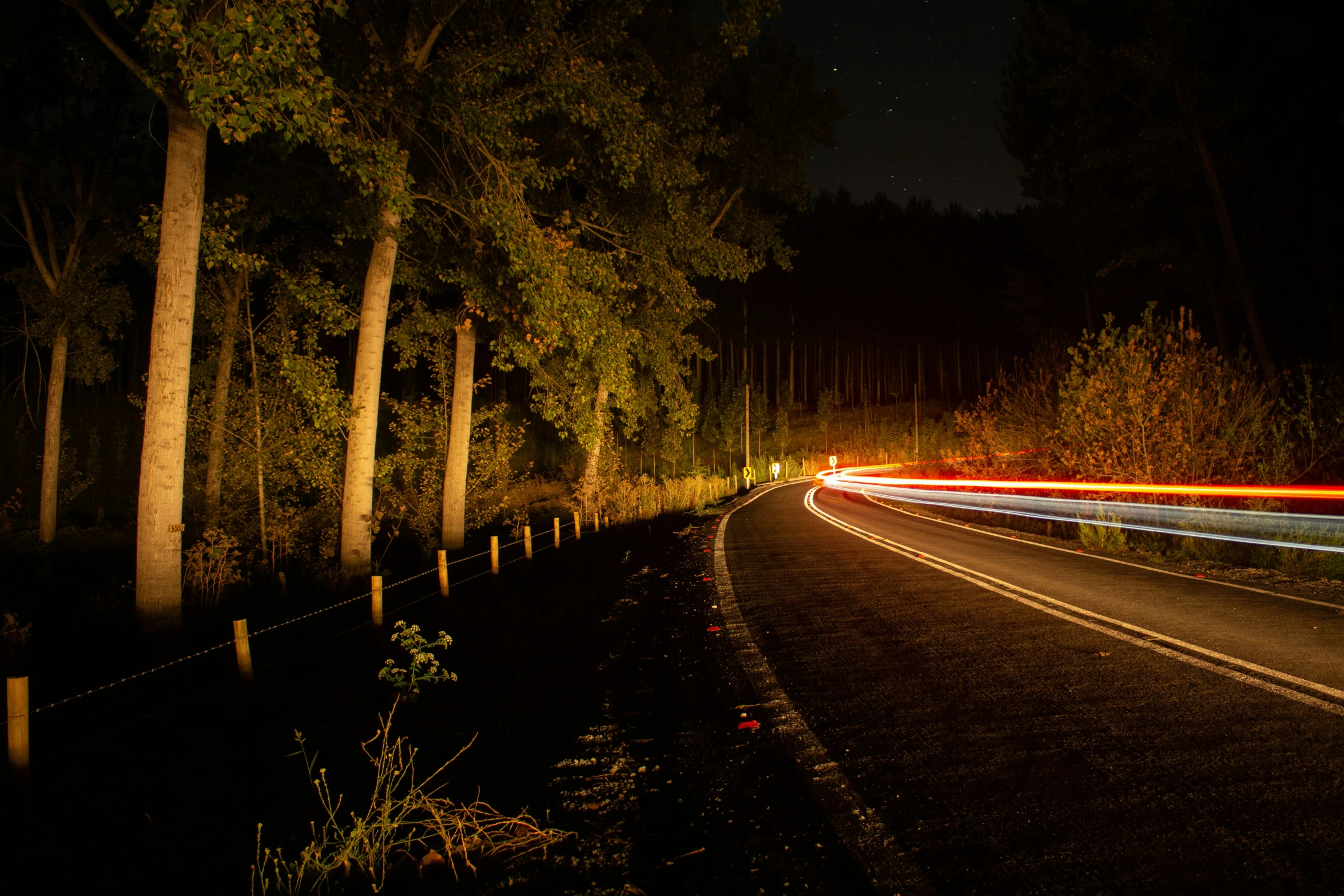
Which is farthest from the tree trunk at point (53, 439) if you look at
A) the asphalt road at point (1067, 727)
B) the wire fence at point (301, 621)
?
the asphalt road at point (1067, 727)

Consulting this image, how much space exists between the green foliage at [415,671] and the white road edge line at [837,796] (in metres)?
2.71

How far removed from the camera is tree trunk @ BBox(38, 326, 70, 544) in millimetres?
18266

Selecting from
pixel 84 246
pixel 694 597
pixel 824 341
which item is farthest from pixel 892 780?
pixel 824 341

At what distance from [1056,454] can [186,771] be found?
62.4ft

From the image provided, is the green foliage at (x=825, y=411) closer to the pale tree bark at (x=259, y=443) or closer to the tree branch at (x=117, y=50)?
the pale tree bark at (x=259, y=443)

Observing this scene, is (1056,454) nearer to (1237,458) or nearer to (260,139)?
(1237,458)

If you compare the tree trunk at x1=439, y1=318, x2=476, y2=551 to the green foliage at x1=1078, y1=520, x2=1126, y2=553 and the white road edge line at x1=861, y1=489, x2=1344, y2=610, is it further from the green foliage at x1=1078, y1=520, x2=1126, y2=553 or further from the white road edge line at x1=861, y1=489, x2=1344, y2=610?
the green foliage at x1=1078, y1=520, x2=1126, y2=553

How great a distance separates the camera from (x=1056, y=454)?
681 inches

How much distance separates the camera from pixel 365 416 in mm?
10875

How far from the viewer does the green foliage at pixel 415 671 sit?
18.1ft

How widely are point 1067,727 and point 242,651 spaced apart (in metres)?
6.33

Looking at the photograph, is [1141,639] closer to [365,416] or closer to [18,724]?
[18,724]

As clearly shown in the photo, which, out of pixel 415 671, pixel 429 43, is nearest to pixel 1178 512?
pixel 415 671

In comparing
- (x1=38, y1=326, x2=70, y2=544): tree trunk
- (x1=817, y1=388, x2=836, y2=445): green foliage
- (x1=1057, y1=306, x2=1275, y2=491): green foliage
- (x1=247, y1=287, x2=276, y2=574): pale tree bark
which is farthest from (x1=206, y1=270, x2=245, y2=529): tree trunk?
(x1=817, y1=388, x2=836, y2=445): green foliage
